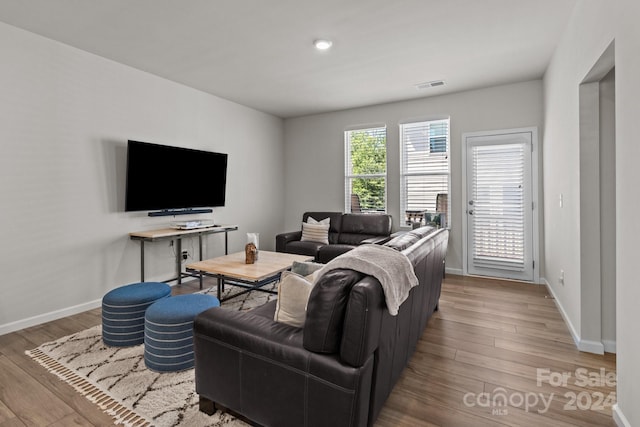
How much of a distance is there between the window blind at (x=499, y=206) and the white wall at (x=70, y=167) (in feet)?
13.5

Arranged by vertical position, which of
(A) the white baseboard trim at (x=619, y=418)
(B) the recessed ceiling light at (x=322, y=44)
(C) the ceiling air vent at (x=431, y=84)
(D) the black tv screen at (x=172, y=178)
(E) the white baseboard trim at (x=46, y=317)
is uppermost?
(C) the ceiling air vent at (x=431, y=84)

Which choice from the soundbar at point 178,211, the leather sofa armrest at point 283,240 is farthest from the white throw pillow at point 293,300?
the leather sofa armrest at point 283,240

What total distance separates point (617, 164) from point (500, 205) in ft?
9.83

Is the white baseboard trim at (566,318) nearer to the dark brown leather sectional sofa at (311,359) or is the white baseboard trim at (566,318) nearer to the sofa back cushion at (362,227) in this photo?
the dark brown leather sectional sofa at (311,359)

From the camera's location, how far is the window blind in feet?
14.6

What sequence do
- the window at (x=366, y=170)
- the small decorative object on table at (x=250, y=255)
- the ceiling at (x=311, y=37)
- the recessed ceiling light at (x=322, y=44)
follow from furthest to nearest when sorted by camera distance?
the window at (x=366, y=170) < the small decorative object on table at (x=250, y=255) < the recessed ceiling light at (x=322, y=44) < the ceiling at (x=311, y=37)

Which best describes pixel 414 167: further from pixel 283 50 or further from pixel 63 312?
pixel 63 312

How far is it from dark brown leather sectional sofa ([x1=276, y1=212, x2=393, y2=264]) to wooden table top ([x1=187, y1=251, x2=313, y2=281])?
0.97 metres

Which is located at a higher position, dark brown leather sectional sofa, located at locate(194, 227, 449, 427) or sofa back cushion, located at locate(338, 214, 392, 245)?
sofa back cushion, located at locate(338, 214, 392, 245)

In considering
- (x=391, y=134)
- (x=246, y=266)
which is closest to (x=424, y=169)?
(x=391, y=134)

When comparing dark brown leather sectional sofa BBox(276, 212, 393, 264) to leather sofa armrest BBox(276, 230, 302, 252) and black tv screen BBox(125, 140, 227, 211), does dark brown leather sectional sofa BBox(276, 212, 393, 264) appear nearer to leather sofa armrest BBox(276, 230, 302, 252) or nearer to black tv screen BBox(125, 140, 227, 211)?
leather sofa armrest BBox(276, 230, 302, 252)

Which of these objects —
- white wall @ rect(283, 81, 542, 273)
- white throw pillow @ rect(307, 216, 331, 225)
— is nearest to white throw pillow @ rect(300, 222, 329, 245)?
white throw pillow @ rect(307, 216, 331, 225)

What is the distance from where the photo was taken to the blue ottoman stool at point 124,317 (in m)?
2.51

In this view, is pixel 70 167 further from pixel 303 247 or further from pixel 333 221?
pixel 333 221
